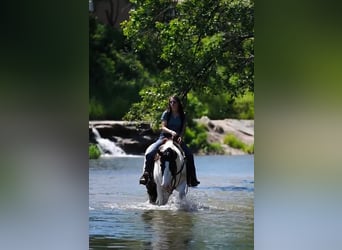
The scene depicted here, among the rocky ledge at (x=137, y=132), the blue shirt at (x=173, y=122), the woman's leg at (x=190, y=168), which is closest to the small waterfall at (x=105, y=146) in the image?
the rocky ledge at (x=137, y=132)

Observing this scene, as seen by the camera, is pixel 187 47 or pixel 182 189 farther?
pixel 187 47

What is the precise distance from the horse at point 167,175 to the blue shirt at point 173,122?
0.12 m

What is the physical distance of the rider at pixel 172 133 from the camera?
286 inches

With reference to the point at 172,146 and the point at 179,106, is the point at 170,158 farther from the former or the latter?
the point at 179,106

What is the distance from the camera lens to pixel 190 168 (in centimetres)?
726

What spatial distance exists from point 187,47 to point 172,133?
762 millimetres
